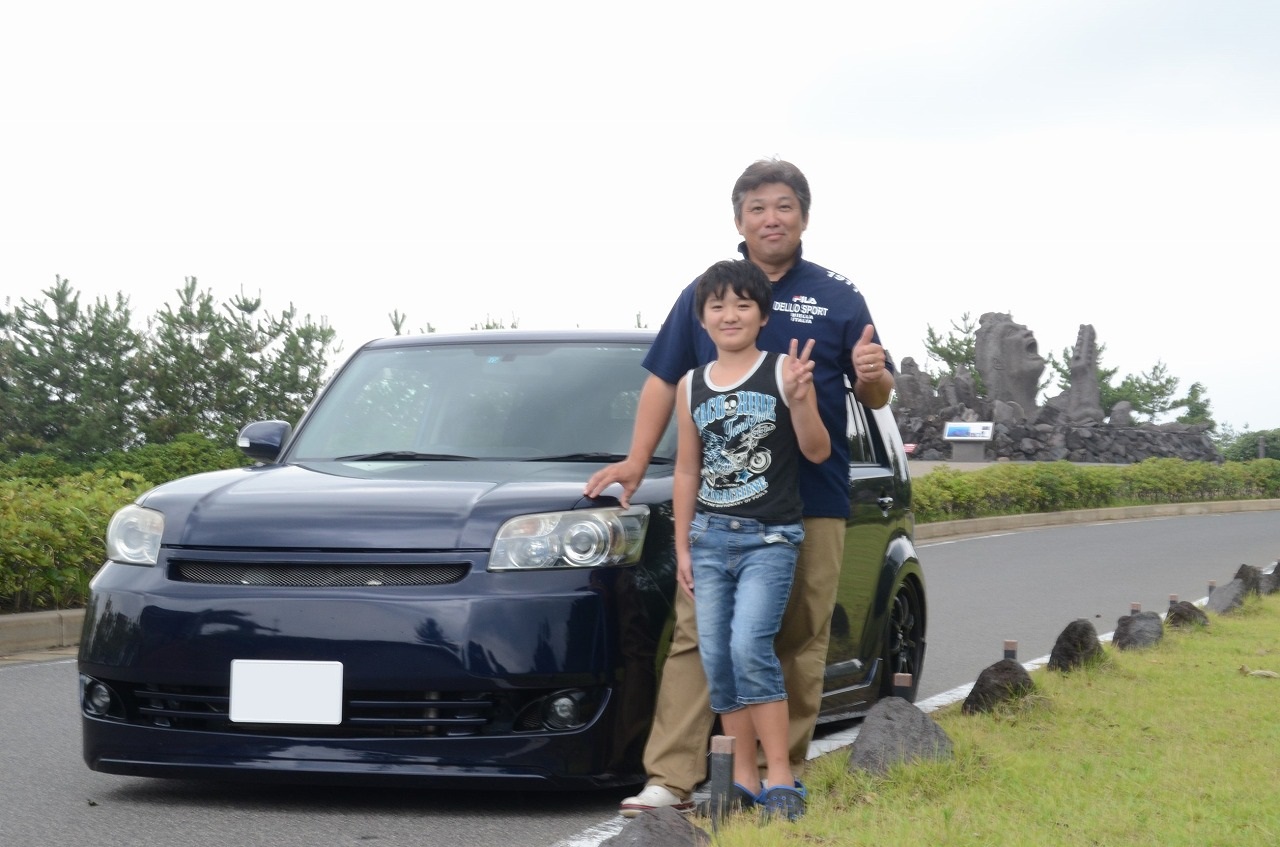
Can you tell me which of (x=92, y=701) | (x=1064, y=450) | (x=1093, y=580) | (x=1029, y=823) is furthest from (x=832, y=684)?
(x=1064, y=450)

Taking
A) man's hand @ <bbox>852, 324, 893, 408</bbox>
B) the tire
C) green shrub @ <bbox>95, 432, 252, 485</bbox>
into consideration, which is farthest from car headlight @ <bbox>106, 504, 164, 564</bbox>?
green shrub @ <bbox>95, 432, 252, 485</bbox>

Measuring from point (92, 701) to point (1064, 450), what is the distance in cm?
4777

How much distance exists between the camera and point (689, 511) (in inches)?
172

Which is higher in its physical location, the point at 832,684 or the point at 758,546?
the point at 758,546

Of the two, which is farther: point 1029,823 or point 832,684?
point 832,684

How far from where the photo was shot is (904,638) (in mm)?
6801

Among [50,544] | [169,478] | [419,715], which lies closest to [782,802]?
[419,715]

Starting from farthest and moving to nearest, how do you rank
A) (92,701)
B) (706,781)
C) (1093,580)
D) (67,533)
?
(1093,580) → (67,533) → (706,781) → (92,701)

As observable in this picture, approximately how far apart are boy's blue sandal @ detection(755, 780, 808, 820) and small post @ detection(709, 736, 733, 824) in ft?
0.58

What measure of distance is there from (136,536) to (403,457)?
1052 millimetres

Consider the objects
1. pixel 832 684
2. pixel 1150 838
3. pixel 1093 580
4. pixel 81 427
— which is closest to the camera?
pixel 1150 838

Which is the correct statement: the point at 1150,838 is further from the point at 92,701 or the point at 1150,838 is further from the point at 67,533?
the point at 67,533

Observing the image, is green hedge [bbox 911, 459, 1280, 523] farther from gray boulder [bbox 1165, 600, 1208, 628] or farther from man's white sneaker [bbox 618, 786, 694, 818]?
man's white sneaker [bbox 618, 786, 694, 818]

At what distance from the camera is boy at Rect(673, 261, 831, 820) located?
167 inches
